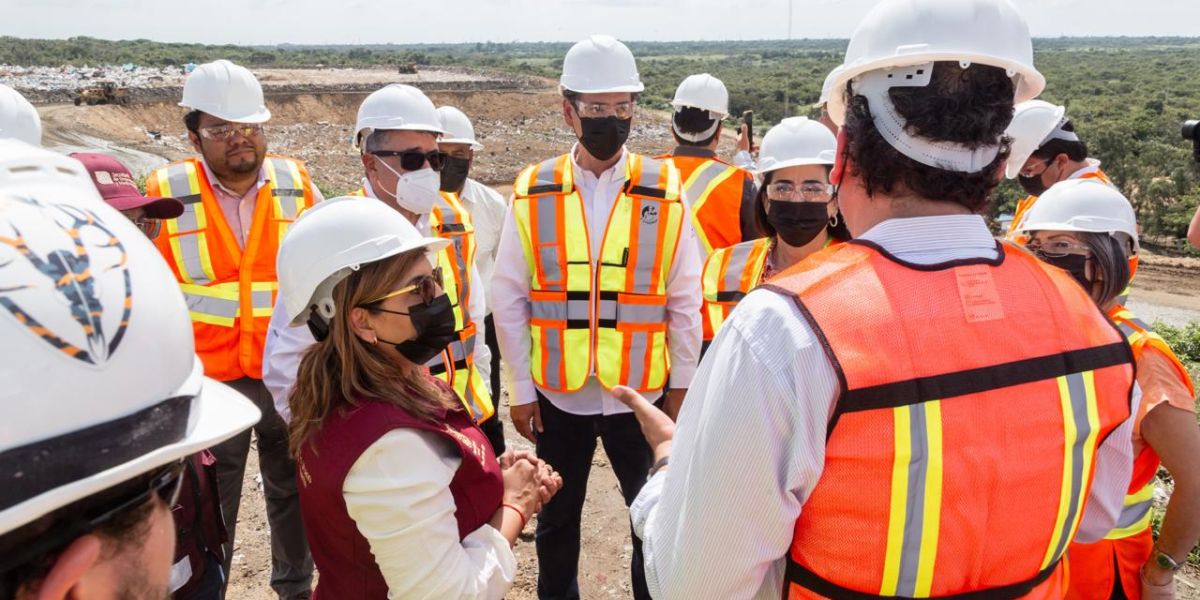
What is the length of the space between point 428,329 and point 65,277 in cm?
139

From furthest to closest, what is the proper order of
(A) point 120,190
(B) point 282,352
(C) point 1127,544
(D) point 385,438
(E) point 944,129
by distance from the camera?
(A) point 120,190, (B) point 282,352, (C) point 1127,544, (D) point 385,438, (E) point 944,129

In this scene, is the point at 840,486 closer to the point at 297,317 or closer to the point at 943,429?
the point at 943,429

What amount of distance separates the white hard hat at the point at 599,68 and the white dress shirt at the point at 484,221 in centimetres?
166

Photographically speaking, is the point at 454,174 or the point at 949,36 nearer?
the point at 949,36

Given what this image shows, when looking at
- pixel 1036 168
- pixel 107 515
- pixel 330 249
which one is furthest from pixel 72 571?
pixel 1036 168

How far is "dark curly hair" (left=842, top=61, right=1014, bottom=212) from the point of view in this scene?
1.52 meters

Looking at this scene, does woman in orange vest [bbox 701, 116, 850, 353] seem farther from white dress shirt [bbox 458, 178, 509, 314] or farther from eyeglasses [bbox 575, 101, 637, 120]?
white dress shirt [bbox 458, 178, 509, 314]

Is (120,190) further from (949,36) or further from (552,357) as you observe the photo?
(949,36)

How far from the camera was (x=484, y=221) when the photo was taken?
5.47 m

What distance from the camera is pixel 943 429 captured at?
1414 mm

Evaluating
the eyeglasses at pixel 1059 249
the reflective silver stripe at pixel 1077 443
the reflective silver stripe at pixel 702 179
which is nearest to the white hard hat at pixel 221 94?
the reflective silver stripe at pixel 702 179

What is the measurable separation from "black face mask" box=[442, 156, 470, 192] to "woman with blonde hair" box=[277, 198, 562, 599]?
115 inches

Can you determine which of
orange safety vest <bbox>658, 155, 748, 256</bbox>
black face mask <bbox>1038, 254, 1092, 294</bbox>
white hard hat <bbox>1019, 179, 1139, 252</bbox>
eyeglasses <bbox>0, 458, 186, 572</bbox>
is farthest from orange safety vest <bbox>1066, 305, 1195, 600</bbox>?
eyeglasses <bbox>0, 458, 186, 572</bbox>

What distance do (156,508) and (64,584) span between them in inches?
6.3
